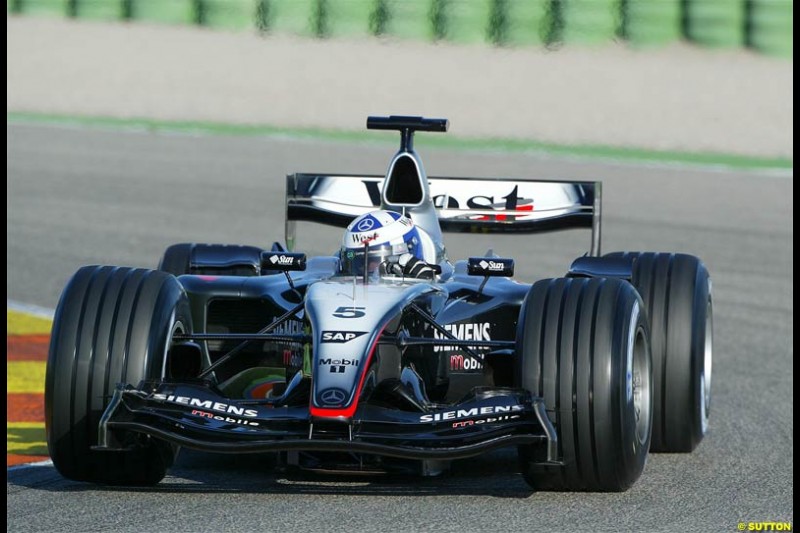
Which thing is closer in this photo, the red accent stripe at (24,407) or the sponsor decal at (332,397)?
the sponsor decal at (332,397)

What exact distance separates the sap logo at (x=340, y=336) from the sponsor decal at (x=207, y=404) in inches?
18.6

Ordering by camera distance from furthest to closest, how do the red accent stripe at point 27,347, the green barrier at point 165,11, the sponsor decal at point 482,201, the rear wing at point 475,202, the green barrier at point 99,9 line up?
1. the green barrier at point 165,11
2. the green barrier at point 99,9
3. the red accent stripe at point 27,347
4. the sponsor decal at point 482,201
5. the rear wing at point 475,202

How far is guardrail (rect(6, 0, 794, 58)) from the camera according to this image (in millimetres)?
21969

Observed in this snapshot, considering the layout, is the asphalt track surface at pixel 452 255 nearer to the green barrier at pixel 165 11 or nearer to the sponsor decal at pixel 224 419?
the sponsor decal at pixel 224 419

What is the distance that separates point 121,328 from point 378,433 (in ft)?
4.34

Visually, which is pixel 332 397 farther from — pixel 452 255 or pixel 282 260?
pixel 452 255

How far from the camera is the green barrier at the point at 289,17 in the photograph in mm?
21781

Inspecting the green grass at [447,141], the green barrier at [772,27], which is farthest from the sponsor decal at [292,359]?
the green barrier at [772,27]

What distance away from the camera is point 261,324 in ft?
29.3

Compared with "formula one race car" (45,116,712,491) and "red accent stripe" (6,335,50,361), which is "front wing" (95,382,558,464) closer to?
"formula one race car" (45,116,712,491)

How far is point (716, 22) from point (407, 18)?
29.4ft

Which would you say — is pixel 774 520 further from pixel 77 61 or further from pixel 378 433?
pixel 77 61

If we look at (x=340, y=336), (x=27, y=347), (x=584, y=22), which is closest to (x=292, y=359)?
(x=340, y=336)

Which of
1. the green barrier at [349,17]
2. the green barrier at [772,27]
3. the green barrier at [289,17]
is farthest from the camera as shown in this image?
the green barrier at [772,27]
